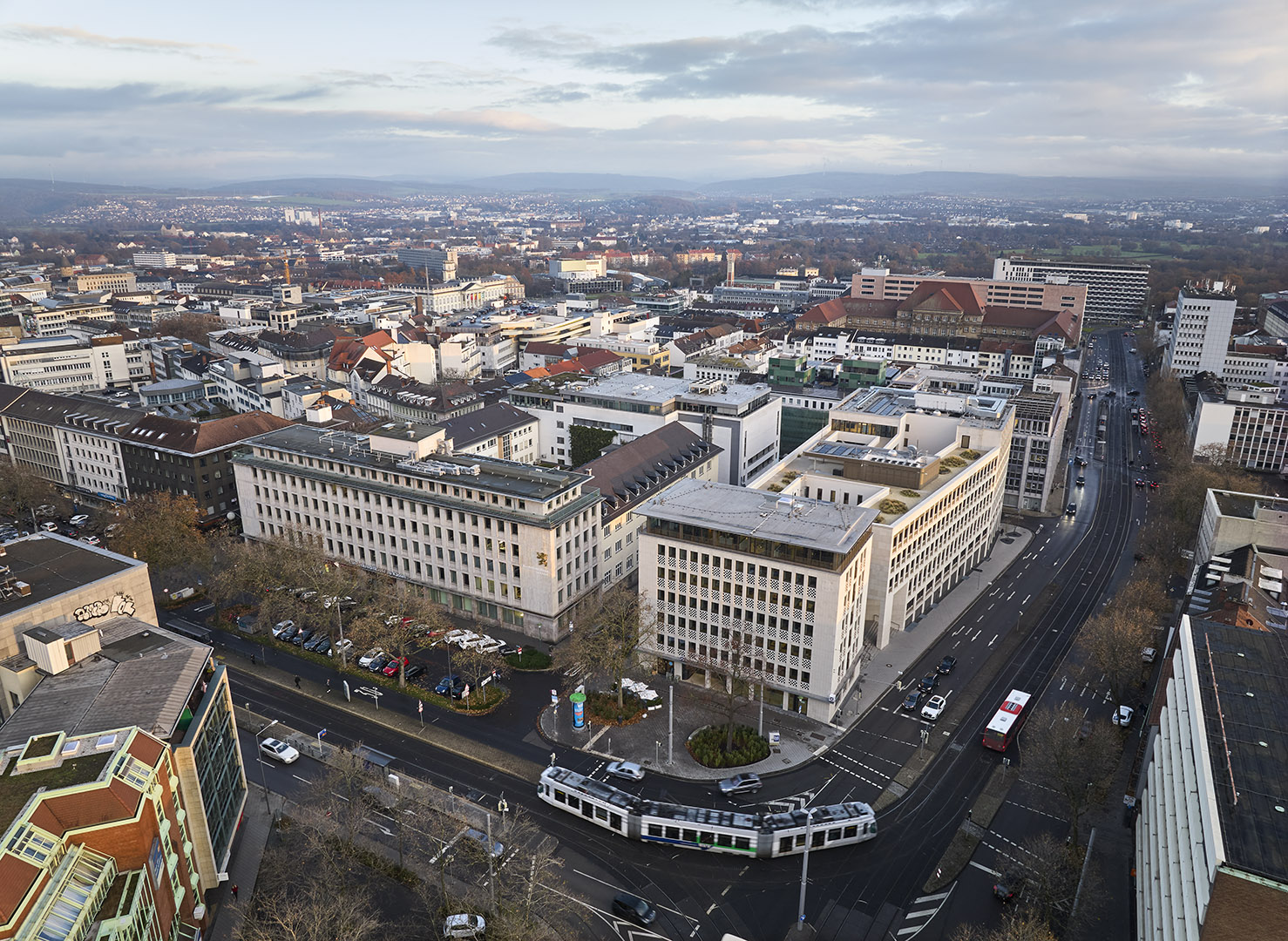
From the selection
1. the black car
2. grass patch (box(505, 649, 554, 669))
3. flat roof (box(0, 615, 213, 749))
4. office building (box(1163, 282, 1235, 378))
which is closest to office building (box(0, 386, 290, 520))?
grass patch (box(505, 649, 554, 669))

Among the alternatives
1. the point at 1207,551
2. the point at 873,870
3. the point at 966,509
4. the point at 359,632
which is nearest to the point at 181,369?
the point at 359,632

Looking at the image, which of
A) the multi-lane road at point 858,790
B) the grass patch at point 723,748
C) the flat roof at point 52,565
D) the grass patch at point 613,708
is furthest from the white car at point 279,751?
the grass patch at point 723,748

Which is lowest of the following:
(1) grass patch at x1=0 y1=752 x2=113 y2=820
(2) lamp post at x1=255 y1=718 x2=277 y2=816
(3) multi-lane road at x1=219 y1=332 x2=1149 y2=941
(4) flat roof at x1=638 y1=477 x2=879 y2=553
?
(3) multi-lane road at x1=219 y1=332 x2=1149 y2=941

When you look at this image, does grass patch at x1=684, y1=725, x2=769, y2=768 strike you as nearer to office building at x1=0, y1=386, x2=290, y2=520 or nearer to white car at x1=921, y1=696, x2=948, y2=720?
white car at x1=921, y1=696, x2=948, y2=720

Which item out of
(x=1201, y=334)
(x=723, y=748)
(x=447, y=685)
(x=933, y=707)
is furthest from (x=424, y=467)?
(x=1201, y=334)

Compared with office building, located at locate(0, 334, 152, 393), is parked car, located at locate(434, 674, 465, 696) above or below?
below

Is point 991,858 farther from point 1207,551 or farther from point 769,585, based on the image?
point 1207,551

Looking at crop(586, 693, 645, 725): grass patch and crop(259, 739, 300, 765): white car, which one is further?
crop(586, 693, 645, 725): grass patch
